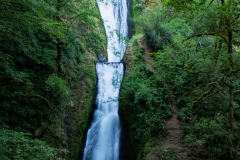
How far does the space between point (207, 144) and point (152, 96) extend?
319 cm

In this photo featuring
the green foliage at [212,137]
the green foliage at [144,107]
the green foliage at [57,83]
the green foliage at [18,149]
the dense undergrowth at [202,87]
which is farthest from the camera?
the green foliage at [144,107]

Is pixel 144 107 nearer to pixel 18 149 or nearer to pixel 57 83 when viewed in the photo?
pixel 57 83

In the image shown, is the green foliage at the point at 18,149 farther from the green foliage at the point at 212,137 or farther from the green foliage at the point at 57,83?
the green foliage at the point at 212,137

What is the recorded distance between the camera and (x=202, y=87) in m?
9.12

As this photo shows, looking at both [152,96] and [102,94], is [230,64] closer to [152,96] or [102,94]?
[152,96]

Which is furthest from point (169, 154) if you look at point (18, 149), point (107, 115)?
point (18, 149)

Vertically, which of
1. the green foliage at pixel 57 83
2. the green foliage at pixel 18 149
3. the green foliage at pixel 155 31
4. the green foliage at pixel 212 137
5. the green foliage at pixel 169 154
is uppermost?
the green foliage at pixel 155 31

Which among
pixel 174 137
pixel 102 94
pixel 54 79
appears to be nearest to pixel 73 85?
pixel 102 94

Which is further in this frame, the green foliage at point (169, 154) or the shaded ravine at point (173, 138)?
the shaded ravine at point (173, 138)

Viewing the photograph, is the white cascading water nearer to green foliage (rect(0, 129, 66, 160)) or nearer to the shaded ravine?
the shaded ravine

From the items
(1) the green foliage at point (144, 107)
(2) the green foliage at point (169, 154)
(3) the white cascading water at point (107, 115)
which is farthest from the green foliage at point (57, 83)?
(2) the green foliage at point (169, 154)

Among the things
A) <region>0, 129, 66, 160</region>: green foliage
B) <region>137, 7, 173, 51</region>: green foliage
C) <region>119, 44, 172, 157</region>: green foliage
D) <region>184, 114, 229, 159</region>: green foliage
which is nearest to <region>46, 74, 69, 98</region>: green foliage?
<region>0, 129, 66, 160</region>: green foliage

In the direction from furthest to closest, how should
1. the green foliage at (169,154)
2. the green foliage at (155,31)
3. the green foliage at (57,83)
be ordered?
the green foliage at (155,31), the green foliage at (57,83), the green foliage at (169,154)

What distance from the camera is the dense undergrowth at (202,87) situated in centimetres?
635
